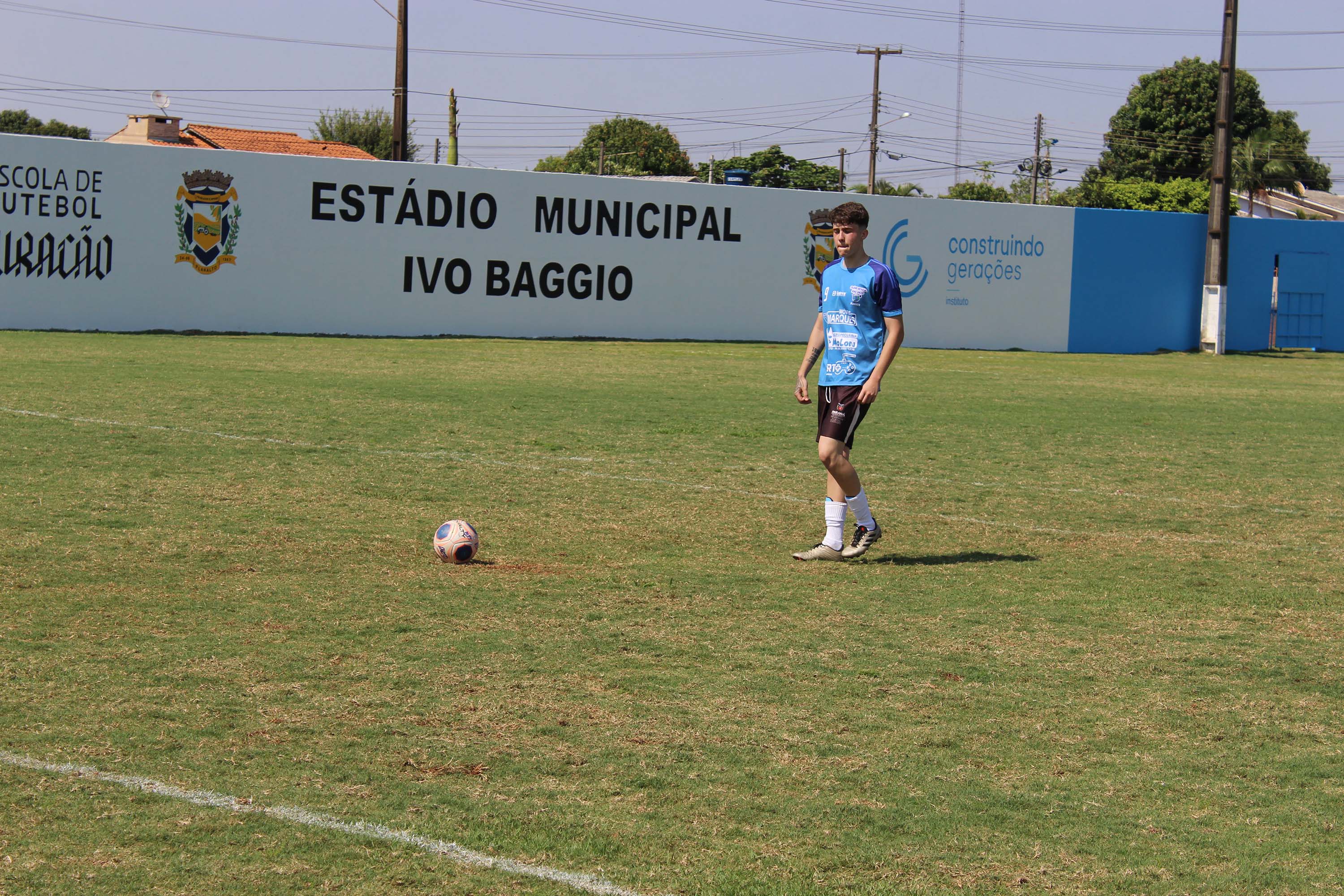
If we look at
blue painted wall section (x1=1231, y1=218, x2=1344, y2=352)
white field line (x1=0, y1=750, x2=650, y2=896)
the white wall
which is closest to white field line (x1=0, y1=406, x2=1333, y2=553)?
white field line (x1=0, y1=750, x2=650, y2=896)

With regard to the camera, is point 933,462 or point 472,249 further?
point 472,249

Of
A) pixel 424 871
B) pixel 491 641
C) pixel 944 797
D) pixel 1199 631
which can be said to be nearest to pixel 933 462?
pixel 1199 631

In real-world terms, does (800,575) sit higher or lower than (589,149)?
lower

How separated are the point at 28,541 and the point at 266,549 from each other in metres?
1.29

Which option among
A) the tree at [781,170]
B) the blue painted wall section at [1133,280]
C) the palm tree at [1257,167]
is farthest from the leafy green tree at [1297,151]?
the blue painted wall section at [1133,280]

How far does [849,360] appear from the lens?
8234 mm

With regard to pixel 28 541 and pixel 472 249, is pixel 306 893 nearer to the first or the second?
pixel 28 541

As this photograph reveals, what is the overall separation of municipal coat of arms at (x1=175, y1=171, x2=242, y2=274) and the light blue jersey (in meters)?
20.3

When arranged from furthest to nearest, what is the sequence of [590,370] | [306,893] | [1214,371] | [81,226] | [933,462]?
[1214,371], [81,226], [590,370], [933,462], [306,893]

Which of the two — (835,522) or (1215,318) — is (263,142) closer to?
(1215,318)

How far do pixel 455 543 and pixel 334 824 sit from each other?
Answer: 3.77 meters

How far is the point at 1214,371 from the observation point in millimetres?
28141

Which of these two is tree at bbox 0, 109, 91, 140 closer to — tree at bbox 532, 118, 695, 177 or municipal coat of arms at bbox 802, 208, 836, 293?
tree at bbox 532, 118, 695, 177

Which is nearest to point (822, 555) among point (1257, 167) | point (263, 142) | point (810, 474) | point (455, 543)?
point (455, 543)
